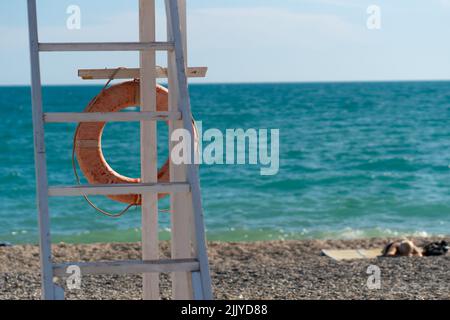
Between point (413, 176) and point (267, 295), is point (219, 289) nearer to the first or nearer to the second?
point (267, 295)

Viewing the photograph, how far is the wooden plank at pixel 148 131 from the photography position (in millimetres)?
3633

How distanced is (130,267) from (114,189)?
0.85ft

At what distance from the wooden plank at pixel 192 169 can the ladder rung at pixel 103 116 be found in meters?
0.06

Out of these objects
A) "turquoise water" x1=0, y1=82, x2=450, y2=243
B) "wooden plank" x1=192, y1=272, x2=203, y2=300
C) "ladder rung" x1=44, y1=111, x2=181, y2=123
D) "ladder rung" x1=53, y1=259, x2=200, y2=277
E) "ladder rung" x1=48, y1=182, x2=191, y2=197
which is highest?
"ladder rung" x1=44, y1=111, x2=181, y2=123

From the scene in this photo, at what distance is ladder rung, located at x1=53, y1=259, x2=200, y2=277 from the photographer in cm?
279

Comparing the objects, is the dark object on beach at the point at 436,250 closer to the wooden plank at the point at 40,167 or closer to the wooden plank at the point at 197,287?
the wooden plank at the point at 197,287

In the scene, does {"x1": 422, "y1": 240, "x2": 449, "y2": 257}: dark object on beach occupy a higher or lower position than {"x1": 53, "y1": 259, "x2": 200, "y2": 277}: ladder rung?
lower

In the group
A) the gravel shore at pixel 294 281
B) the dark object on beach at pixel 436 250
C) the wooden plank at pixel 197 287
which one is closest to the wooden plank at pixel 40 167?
the wooden plank at pixel 197 287

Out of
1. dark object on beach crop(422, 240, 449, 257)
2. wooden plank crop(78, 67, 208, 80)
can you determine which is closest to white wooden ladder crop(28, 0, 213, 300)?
wooden plank crop(78, 67, 208, 80)

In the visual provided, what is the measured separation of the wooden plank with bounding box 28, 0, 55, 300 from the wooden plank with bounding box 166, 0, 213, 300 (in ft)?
1.55

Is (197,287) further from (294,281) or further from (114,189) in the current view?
(294,281)

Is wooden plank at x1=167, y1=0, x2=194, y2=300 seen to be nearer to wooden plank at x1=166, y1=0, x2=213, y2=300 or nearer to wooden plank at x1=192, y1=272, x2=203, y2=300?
wooden plank at x1=166, y1=0, x2=213, y2=300

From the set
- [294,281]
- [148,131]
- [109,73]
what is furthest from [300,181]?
[148,131]

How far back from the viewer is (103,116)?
298 cm
